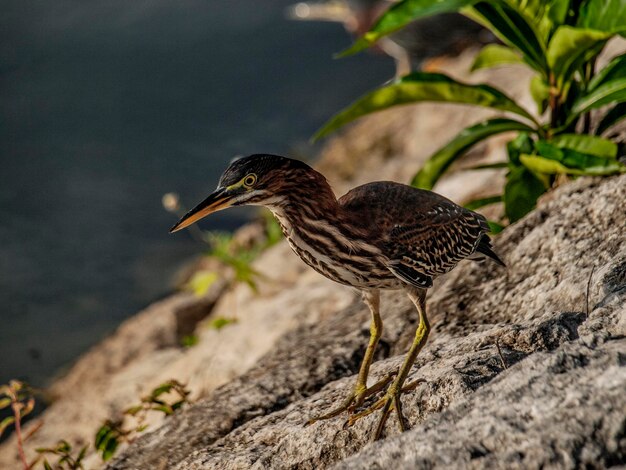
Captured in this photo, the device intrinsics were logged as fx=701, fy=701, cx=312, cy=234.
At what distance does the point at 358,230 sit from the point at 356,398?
55 cm

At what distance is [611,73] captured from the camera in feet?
10.4

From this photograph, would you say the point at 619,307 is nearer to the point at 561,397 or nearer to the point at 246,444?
the point at 561,397

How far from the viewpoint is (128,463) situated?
8.98 feet

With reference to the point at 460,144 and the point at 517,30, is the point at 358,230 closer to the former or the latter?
the point at 460,144

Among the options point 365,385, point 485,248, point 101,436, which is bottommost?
point 101,436

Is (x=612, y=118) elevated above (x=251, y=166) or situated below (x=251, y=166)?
below

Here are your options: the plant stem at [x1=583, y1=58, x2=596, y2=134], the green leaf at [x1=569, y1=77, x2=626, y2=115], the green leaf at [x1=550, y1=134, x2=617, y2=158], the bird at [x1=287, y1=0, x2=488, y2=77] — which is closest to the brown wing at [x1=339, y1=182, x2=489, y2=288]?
the green leaf at [x1=550, y1=134, x2=617, y2=158]

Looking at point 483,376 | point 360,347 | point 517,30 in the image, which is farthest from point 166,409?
point 517,30

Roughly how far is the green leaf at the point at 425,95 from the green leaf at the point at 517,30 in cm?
22

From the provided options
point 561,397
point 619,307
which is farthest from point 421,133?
point 561,397

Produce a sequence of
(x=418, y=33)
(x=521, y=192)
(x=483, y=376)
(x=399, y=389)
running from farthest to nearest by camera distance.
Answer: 1. (x=418, y=33)
2. (x=521, y=192)
3. (x=399, y=389)
4. (x=483, y=376)

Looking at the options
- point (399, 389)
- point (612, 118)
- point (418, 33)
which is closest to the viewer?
point (399, 389)

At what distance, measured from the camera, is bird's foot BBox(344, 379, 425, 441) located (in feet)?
6.57

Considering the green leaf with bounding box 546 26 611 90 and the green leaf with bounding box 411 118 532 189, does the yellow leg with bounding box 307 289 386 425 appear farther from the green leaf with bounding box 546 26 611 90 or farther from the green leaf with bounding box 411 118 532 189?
the green leaf with bounding box 546 26 611 90
